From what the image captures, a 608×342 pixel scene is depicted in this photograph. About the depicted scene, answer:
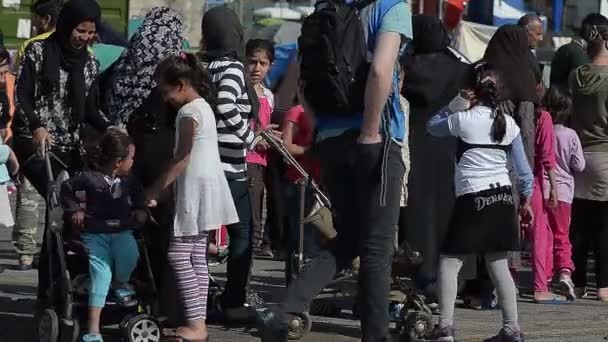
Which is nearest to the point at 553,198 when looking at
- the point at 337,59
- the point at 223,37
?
the point at 223,37

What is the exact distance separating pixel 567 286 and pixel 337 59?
422 centimetres

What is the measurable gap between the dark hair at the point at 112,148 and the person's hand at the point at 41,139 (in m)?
0.57

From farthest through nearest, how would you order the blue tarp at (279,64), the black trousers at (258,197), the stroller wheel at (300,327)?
1. the blue tarp at (279,64)
2. the black trousers at (258,197)
3. the stroller wheel at (300,327)


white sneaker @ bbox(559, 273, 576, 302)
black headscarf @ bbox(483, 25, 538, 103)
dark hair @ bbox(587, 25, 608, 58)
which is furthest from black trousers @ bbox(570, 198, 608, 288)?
black headscarf @ bbox(483, 25, 538, 103)

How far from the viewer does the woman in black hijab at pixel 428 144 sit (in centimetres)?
883

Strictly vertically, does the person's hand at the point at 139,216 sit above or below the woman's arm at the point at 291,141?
below

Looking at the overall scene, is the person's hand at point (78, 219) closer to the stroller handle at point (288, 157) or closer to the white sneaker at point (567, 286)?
the stroller handle at point (288, 157)

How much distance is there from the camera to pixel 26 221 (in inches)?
450

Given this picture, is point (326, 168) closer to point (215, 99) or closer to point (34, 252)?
point (215, 99)

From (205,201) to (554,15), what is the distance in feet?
50.7

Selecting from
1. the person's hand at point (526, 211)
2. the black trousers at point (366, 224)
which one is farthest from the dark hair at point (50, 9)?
the black trousers at point (366, 224)

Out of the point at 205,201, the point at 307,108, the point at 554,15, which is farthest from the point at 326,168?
the point at 554,15

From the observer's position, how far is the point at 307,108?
23.4 feet

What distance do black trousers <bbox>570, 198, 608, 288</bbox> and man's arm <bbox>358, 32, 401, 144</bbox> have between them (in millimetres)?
4271
